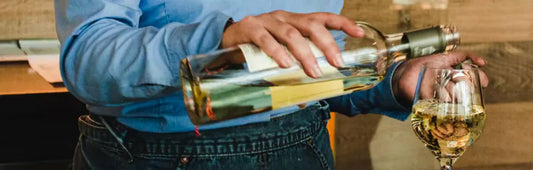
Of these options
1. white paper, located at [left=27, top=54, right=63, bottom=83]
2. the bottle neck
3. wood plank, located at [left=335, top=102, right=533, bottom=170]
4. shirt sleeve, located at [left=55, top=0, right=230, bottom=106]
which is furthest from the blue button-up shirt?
wood plank, located at [left=335, top=102, right=533, bottom=170]

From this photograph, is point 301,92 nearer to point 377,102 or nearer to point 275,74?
point 275,74

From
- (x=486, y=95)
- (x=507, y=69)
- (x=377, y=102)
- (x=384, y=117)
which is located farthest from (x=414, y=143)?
(x=377, y=102)

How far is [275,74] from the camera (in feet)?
1.84

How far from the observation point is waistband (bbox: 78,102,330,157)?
729 millimetres

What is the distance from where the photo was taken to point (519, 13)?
1.72m

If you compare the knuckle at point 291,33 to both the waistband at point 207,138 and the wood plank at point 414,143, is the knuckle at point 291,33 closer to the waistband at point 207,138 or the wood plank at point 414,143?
the waistband at point 207,138

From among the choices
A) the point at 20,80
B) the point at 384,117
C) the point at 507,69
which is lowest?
the point at 384,117

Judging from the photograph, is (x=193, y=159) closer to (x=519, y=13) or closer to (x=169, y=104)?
(x=169, y=104)

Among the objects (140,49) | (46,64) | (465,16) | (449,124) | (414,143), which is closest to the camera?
(140,49)

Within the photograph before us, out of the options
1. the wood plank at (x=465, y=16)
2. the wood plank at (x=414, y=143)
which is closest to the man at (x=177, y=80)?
the wood plank at (x=465, y=16)

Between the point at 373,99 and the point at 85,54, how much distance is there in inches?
19.6

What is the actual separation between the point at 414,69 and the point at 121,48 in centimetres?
45

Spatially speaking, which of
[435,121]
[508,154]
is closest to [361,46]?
[435,121]

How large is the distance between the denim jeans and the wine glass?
0.58ft
